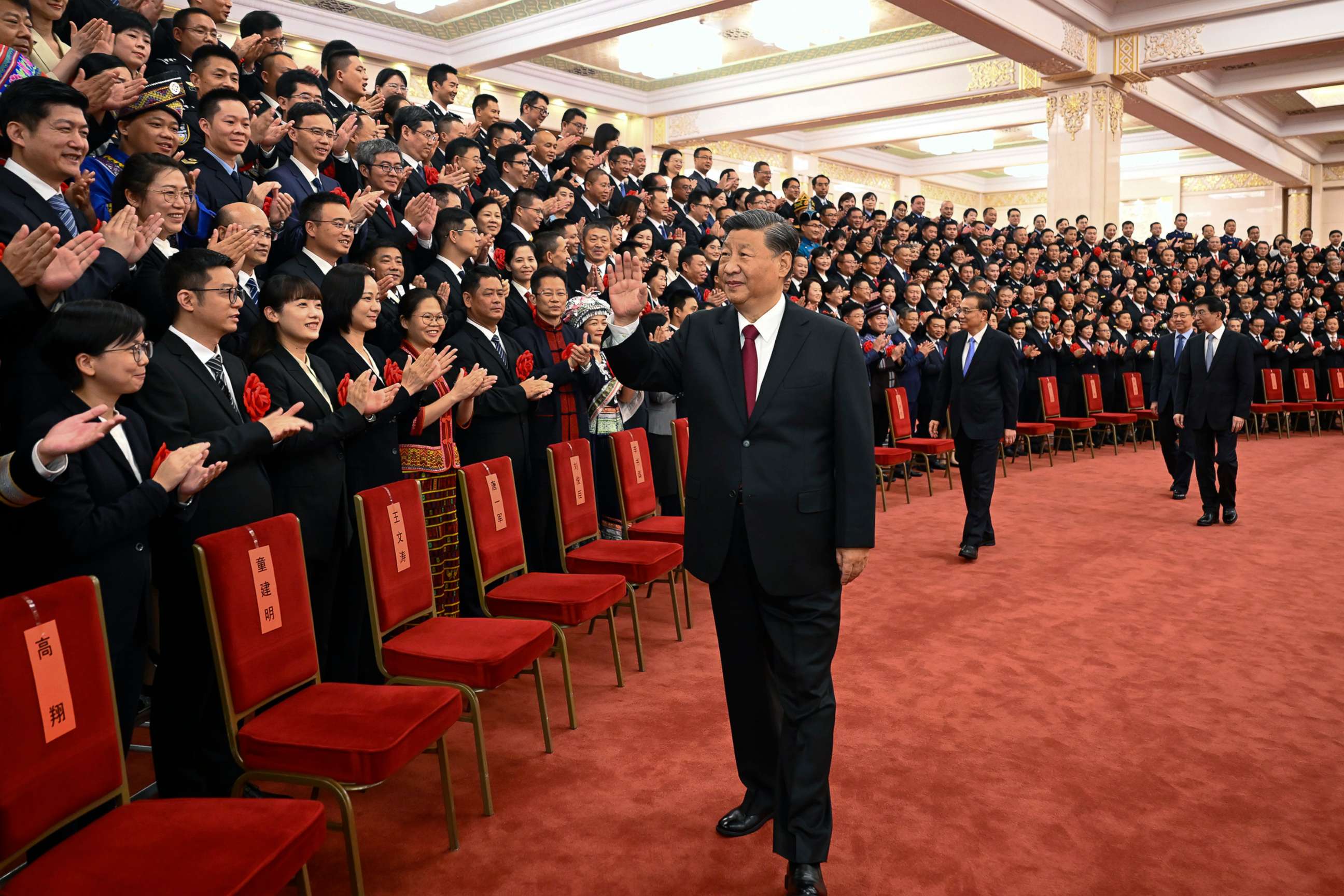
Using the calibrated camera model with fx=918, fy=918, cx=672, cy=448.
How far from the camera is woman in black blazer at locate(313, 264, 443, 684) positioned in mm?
3041

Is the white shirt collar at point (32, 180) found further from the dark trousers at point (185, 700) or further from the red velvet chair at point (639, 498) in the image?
the red velvet chair at point (639, 498)

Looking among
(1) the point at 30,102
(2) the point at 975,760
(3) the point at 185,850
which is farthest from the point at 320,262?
(2) the point at 975,760

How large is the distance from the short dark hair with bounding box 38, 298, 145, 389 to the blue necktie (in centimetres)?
55

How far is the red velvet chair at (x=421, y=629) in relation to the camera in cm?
259

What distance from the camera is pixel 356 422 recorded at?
289 centimetres

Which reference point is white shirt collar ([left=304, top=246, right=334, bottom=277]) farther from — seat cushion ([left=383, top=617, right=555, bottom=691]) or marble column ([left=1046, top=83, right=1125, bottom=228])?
marble column ([left=1046, top=83, right=1125, bottom=228])

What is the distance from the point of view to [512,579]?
3436 millimetres

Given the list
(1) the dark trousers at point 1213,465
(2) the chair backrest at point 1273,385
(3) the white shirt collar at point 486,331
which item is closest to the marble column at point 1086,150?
(2) the chair backrest at point 1273,385

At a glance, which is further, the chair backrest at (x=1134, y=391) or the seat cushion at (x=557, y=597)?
the chair backrest at (x=1134, y=391)

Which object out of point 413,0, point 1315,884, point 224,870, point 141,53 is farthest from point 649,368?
point 413,0

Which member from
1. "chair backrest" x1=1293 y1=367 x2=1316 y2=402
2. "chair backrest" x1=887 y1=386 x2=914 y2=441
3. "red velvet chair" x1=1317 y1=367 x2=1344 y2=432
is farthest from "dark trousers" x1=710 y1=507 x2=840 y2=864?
"red velvet chair" x1=1317 y1=367 x2=1344 y2=432

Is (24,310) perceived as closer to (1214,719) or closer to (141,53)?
(141,53)

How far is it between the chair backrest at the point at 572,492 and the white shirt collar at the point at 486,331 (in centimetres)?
57

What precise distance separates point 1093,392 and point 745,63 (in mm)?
8541
